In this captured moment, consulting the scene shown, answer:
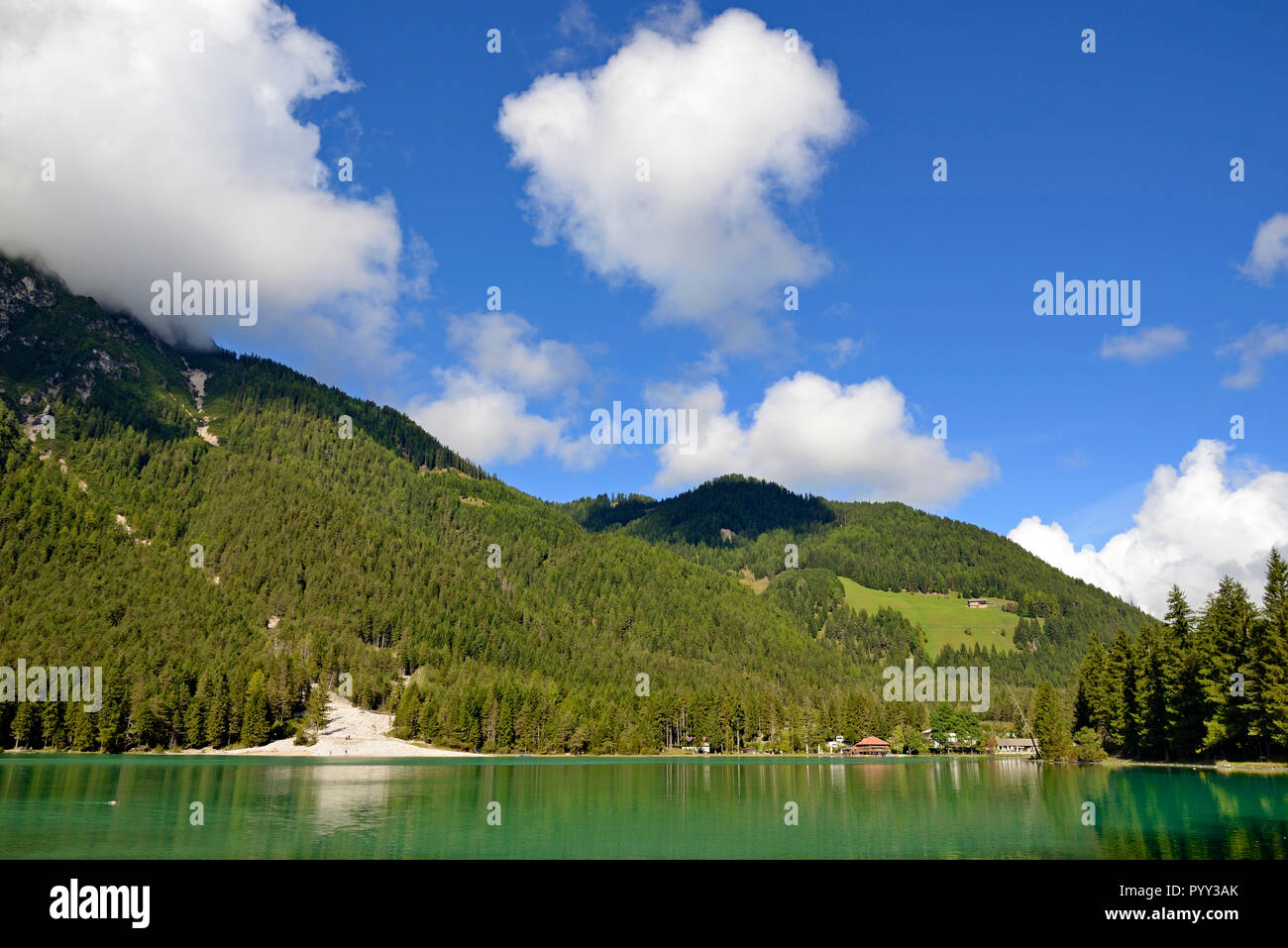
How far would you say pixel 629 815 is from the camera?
58.6 metres

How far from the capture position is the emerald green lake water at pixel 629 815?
4197 centimetres

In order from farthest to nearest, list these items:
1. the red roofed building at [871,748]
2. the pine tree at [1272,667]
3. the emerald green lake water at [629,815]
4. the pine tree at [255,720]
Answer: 1. the red roofed building at [871,748]
2. the pine tree at [255,720]
3. the pine tree at [1272,667]
4. the emerald green lake water at [629,815]

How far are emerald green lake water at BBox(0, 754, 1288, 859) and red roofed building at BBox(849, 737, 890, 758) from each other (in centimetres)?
9184

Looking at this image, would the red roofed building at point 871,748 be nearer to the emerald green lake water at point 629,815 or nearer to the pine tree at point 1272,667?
the emerald green lake water at point 629,815

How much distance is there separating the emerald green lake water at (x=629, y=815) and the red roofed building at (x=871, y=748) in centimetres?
9184

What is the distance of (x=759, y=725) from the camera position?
19138 cm

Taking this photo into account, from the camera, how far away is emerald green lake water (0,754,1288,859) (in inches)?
1652

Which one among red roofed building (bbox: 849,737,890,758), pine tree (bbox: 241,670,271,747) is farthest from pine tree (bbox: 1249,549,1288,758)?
pine tree (bbox: 241,670,271,747)

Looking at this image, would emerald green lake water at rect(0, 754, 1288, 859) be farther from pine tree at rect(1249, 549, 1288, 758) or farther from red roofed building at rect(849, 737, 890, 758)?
red roofed building at rect(849, 737, 890, 758)
